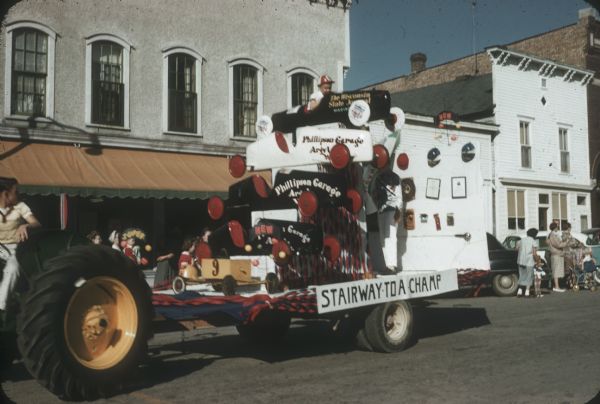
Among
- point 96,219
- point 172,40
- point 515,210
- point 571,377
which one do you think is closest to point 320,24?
point 172,40

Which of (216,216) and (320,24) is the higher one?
(320,24)

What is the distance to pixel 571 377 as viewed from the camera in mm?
7035

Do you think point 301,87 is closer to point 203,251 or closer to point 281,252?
point 203,251

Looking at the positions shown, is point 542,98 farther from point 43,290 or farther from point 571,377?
point 43,290

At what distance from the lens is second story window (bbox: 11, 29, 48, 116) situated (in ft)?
52.2

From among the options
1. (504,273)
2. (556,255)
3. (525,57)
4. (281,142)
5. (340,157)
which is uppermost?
(525,57)

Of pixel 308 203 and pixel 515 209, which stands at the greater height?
pixel 515 209

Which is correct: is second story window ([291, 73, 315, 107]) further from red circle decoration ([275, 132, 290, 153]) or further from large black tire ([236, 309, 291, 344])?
large black tire ([236, 309, 291, 344])

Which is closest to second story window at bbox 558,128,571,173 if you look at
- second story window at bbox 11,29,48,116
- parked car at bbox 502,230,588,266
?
parked car at bbox 502,230,588,266

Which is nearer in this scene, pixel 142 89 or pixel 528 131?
pixel 142 89

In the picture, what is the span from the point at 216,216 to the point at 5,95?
368 inches

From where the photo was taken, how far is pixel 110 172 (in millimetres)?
16203

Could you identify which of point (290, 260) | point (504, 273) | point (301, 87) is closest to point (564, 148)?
point (504, 273)

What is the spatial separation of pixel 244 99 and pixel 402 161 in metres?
10.8
